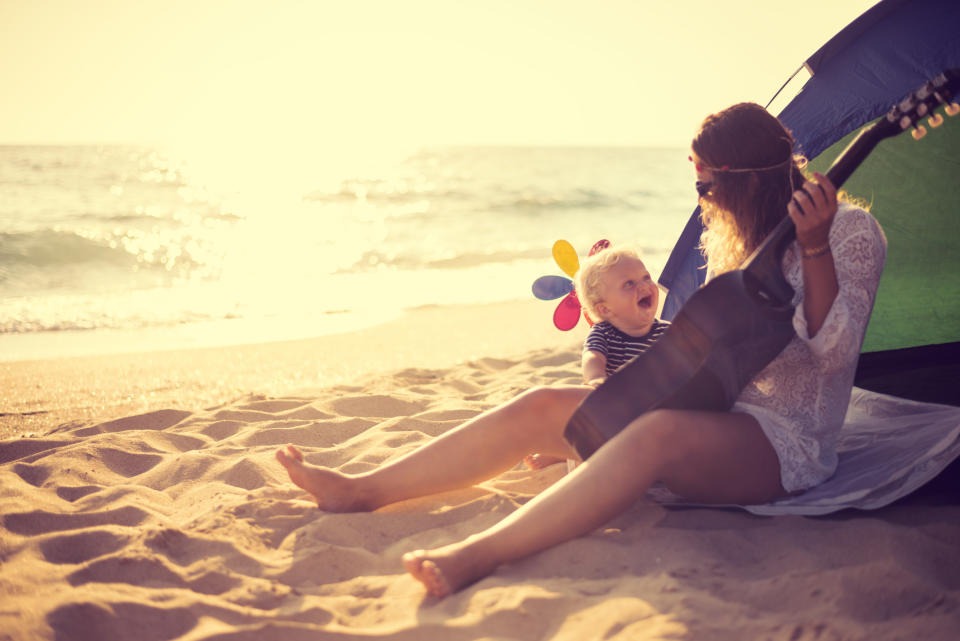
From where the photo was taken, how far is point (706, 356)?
2.13m

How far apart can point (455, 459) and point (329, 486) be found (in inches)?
15.9

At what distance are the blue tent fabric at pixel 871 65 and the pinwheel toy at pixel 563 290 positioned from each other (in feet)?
3.46

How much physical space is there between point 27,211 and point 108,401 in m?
13.0

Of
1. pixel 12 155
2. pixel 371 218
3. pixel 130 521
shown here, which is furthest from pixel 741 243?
pixel 12 155

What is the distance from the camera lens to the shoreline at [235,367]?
4.18 metres

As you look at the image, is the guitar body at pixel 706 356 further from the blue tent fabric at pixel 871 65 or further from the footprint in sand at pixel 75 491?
the footprint in sand at pixel 75 491

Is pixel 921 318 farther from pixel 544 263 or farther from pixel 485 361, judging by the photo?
pixel 544 263

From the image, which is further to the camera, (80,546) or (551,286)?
(551,286)

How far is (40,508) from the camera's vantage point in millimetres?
2535

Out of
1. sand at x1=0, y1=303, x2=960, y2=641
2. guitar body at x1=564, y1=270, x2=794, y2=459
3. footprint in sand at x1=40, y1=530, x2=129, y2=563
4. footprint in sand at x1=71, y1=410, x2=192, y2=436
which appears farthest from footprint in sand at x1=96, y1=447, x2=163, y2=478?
guitar body at x1=564, y1=270, x2=794, y2=459

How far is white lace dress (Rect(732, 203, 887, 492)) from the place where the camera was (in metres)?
2.08

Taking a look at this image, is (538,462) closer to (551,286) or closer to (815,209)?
(551,286)

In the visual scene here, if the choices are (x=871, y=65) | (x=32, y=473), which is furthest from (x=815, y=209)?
(x=32, y=473)

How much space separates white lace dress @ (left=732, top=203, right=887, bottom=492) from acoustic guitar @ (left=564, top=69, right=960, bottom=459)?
0.07 meters
